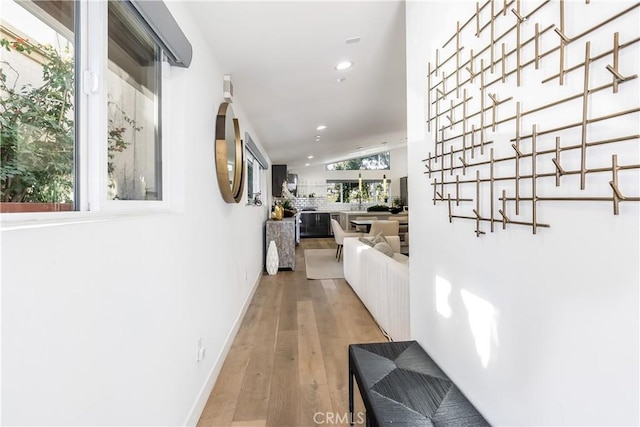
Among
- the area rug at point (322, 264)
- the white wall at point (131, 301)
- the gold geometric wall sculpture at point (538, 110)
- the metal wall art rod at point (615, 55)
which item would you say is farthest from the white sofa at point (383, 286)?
the metal wall art rod at point (615, 55)

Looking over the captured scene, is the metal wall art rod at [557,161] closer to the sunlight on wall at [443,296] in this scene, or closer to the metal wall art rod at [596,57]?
the metal wall art rod at [596,57]

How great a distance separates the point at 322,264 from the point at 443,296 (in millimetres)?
4435

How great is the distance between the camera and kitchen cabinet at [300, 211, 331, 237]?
32.6 feet

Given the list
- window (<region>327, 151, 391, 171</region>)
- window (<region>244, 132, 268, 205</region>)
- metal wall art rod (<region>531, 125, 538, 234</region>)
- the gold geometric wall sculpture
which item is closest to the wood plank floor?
the gold geometric wall sculpture

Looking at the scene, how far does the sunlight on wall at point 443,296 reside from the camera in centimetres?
128

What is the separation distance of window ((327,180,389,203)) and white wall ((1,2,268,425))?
338 inches

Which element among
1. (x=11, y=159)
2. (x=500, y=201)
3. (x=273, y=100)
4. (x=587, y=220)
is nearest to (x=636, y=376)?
(x=587, y=220)

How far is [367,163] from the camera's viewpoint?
1076 cm

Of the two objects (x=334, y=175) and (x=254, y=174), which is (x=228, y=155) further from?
(x=334, y=175)

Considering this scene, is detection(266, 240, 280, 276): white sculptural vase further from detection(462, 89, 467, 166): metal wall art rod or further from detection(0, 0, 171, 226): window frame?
detection(462, 89, 467, 166): metal wall art rod

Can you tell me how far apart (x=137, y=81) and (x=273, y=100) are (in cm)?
204

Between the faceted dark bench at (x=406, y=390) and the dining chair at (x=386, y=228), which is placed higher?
the dining chair at (x=386, y=228)

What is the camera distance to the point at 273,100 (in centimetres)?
319

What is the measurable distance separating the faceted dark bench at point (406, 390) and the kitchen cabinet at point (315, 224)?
844 centimetres
